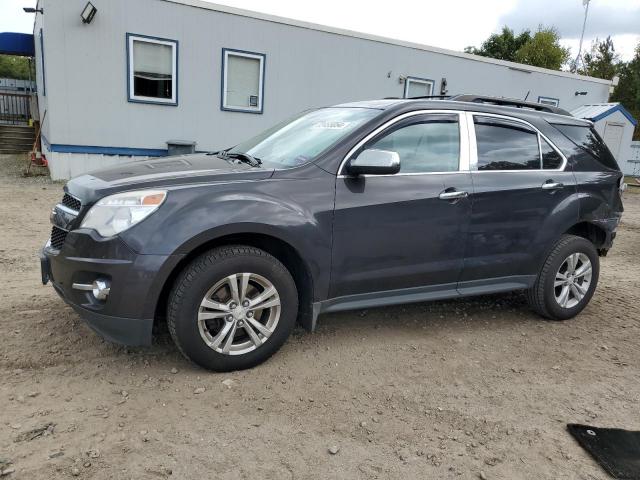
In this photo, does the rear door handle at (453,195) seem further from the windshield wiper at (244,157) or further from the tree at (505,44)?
the tree at (505,44)

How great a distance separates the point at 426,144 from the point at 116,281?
237 centimetres

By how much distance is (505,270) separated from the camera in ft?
13.5

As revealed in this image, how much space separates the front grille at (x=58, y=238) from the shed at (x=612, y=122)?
17.6 metres

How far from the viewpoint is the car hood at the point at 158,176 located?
9.90 ft

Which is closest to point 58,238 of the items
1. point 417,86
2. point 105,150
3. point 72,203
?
point 72,203

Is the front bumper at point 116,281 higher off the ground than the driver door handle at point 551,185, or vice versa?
the driver door handle at point 551,185

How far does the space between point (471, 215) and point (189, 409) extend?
7.92ft

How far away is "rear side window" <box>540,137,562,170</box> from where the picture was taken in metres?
4.27

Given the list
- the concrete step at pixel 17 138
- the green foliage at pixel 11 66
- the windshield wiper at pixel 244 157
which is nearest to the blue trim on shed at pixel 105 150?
the concrete step at pixel 17 138

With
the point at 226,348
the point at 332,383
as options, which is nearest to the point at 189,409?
the point at 226,348

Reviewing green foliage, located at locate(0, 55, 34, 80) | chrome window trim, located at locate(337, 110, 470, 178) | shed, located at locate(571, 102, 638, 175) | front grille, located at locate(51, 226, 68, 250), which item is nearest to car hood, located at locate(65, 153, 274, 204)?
front grille, located at locate(51, 226, 68, 250)

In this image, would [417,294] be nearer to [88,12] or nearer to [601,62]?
[88,12]

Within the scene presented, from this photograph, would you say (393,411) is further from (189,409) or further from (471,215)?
(471,215)

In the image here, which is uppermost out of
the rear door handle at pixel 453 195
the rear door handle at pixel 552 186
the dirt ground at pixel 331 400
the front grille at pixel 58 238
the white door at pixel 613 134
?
the white door at pixel 613 134
